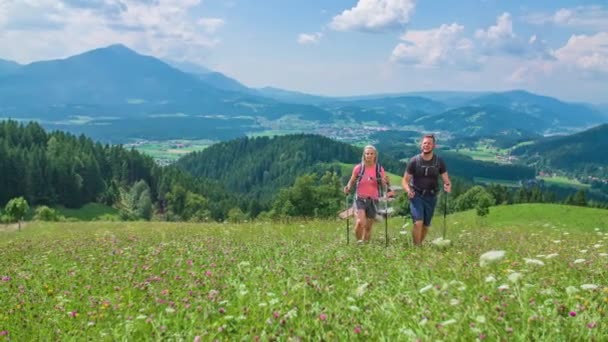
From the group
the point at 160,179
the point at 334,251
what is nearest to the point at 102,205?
the point at 160,179

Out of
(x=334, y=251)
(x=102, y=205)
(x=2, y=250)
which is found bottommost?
(x=102, y=205)

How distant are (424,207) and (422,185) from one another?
0.55m

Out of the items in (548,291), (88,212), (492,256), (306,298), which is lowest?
(88,212)

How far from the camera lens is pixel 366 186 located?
40.8 feet

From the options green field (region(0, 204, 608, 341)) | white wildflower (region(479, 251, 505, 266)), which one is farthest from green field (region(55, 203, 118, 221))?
white wildflower (region(479, 251, 505, 266))

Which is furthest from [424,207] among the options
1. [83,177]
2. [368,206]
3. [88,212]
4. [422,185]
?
[83,177]

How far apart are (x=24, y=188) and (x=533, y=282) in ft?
374

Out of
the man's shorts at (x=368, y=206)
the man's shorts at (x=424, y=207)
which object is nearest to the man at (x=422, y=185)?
the man's shorts at (x=424, y=207)

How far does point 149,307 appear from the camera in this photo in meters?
6.19

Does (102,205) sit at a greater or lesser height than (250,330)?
lesser

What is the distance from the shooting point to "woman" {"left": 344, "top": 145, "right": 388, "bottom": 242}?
487 inches

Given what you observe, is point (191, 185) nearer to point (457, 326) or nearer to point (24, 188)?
point (24, 188)

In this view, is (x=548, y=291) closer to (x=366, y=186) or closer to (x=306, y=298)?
(x=306, y=298)

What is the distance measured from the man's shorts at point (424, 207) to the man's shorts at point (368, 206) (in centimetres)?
111
